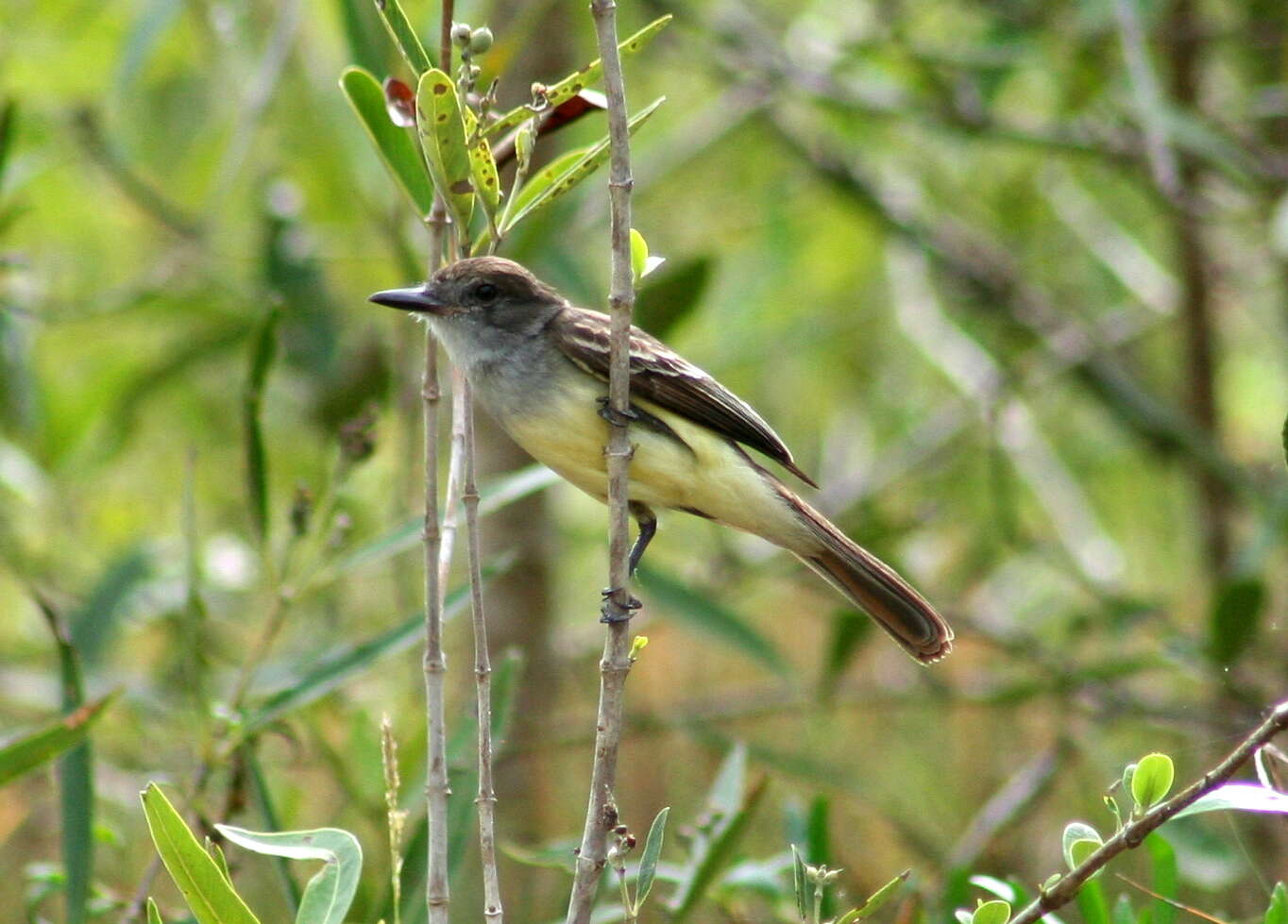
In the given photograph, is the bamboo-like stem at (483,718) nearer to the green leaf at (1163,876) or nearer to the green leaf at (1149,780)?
the green leaf at (1149,780)

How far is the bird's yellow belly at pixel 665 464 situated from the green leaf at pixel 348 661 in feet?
1.01

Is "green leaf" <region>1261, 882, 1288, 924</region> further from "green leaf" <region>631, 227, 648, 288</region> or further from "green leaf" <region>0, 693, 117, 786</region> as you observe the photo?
"green leaf" <region>0, 693, 117, 786</region>

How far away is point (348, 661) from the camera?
341 cm

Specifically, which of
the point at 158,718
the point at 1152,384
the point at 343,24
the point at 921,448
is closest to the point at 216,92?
the point at 343,24

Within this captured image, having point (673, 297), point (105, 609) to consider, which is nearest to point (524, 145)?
point (673, 297)

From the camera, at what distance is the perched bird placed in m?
3.35

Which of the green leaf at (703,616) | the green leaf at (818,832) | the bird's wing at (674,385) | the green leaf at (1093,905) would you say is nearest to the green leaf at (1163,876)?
the green leaf at (1093,905)

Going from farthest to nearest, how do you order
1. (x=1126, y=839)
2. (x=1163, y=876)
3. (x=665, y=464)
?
(x=665, y=464) < (x=1163, y=876) < (x=1126, y=839)

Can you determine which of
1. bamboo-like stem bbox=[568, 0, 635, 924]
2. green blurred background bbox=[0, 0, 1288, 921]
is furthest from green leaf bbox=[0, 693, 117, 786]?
green blurred background bbox=[0, 0, 1288, 921]

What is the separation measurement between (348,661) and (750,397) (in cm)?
308

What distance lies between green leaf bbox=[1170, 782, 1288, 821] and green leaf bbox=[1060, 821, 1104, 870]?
122mm

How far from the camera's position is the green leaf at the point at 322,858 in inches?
90.0

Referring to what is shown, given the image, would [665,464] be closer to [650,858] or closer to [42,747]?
[650,858]

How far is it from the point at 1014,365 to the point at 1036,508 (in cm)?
130
